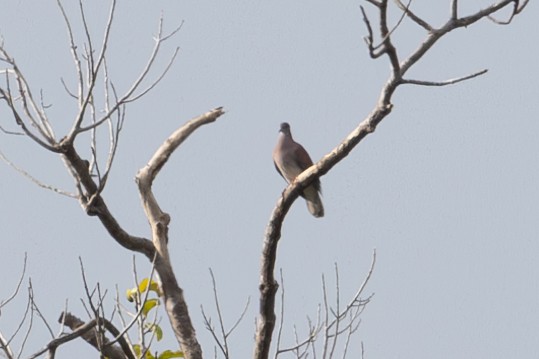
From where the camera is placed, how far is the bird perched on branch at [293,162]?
8102mm

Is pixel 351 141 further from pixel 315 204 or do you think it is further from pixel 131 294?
pixel 315 204

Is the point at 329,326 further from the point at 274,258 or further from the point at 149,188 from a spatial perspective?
the point at 149,188

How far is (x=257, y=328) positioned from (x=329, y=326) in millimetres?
391

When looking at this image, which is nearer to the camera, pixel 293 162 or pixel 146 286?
pixel 146 286

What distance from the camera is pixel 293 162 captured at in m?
8.45

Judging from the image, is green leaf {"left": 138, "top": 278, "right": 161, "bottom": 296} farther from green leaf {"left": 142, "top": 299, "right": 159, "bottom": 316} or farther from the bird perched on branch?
the bird perched on branch

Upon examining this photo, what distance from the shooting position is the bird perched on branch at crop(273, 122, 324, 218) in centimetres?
810

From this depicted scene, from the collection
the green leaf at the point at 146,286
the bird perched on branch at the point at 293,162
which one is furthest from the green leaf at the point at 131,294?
the bird perched on branch at the point at 293,162

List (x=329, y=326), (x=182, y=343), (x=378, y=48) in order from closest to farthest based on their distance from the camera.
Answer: (x=378, y=48)
(x=329, y=326)
(x=182, y=343)

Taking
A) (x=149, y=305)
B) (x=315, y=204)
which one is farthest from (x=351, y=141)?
(x=315, y=204)

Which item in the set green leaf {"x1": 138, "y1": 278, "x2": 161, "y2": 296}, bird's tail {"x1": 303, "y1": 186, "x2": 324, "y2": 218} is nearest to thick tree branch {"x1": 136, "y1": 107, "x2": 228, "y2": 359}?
green leaf {"x1": 138, "y1": 278, "x2": 161, "y2": 296}

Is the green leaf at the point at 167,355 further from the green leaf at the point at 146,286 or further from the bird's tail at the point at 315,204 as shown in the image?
the bird's tail at the point at 315,204

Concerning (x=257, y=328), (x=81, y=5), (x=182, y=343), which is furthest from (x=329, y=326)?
(x=81, y=5)

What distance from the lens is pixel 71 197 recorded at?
16.3 ft
